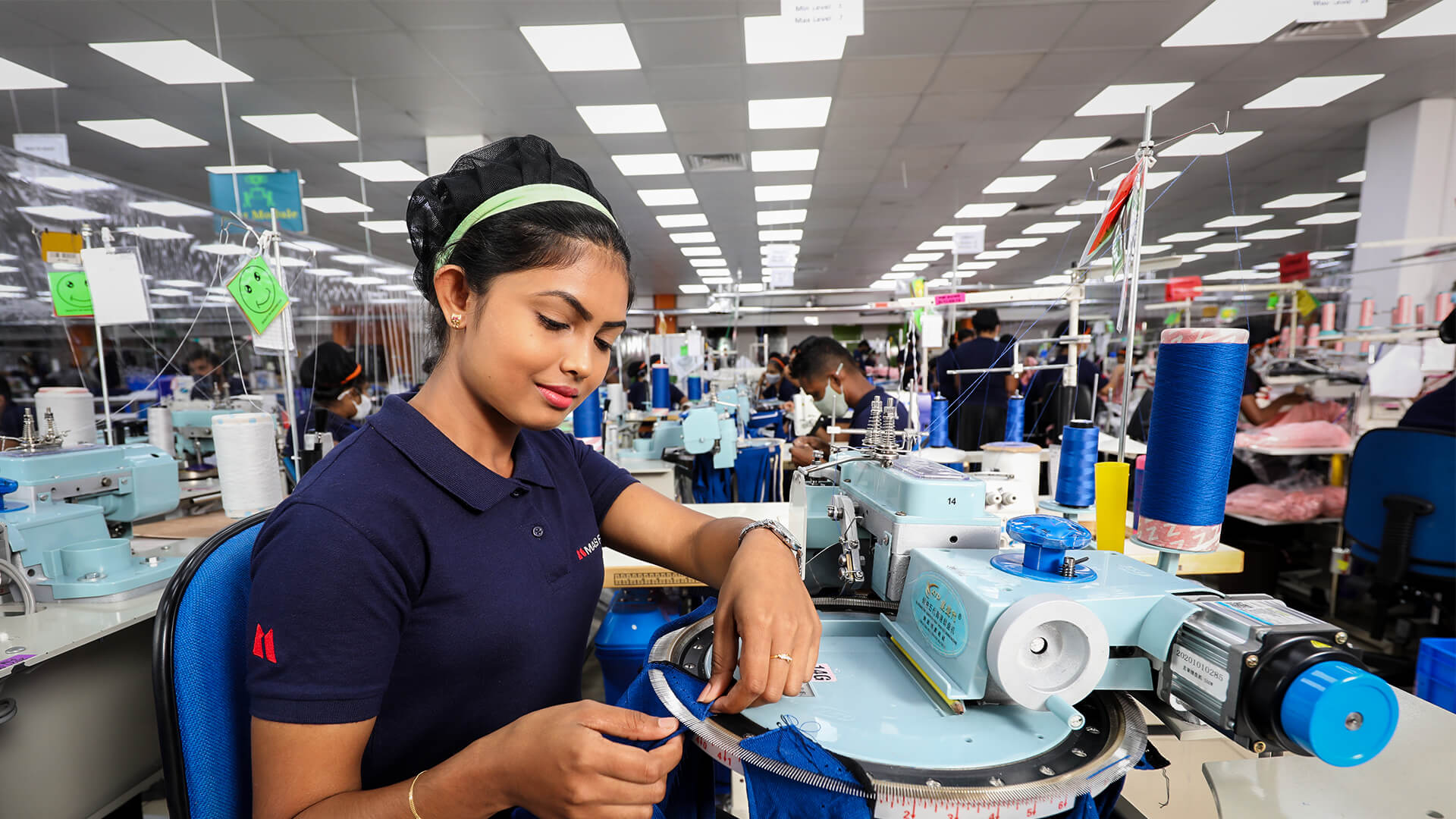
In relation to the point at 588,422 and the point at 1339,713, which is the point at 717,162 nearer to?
the point at 588,422

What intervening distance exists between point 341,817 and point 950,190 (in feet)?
23.9

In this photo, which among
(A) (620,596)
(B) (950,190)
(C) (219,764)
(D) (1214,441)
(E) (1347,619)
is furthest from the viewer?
(B) (950,190)

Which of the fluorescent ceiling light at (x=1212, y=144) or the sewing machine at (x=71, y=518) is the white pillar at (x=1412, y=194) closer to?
the fluorescent ceiling light at (x=1212, y=144)

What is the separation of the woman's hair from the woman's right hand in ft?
1.61

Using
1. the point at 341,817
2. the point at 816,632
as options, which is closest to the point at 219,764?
the point at 341,817

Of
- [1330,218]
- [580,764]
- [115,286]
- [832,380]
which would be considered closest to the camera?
[580,764]

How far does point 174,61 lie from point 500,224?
4681mm

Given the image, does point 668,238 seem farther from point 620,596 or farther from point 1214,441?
point 1214,441

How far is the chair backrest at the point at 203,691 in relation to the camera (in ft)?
2.28

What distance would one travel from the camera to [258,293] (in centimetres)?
205

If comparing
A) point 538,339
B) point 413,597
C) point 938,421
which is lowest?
point 938,421

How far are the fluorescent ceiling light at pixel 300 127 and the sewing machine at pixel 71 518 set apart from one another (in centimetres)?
374

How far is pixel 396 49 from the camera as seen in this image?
3.63 m

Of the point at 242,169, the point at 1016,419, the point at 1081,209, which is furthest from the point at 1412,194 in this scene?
the point at 242,169
